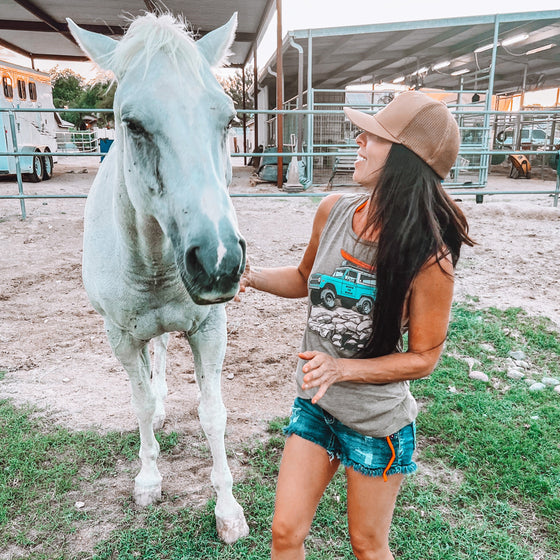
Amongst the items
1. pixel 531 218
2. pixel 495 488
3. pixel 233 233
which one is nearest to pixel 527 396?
pixel 495 488

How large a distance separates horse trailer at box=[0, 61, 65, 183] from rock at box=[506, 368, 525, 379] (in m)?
10.6

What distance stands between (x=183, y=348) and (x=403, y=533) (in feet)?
7.26

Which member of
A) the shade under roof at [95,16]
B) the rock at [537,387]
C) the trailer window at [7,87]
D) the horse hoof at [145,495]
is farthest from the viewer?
the trailer window at [7,87]

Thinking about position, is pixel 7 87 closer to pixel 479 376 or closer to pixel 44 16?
pixel 44 16

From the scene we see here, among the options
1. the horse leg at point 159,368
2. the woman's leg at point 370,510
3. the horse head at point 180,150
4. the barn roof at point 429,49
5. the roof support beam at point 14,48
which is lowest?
the horse leg at point 159,368

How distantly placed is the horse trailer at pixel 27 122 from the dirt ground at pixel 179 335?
4.88 metres

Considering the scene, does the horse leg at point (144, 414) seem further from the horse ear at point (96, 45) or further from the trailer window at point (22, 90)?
the trailer window at point (22, 90)

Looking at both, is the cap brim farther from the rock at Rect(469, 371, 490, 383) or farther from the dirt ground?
the rock at Rect(469, 371, 490, 383)

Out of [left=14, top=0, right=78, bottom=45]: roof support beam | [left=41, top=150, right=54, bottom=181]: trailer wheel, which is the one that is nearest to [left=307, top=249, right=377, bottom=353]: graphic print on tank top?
[left=14, top=0, right=78, bottom=45]: roof support beam

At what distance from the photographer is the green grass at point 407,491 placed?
6.25ft

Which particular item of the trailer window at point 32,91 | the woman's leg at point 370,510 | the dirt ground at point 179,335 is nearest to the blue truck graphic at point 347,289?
the woman's leg at point 370,510

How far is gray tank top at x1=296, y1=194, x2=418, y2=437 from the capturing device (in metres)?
1.34

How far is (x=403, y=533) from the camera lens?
1929 mm

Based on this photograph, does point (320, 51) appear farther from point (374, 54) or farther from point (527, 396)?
point (527, 396)
